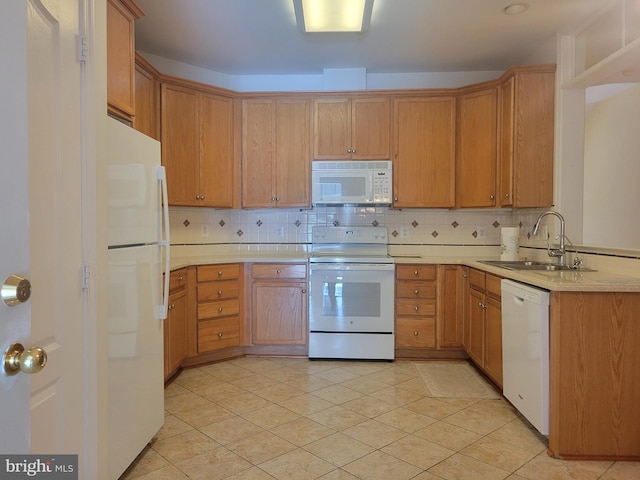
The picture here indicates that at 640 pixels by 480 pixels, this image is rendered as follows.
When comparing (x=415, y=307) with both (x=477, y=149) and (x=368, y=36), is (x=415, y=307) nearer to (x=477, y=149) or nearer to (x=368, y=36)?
(x=477, y=149)

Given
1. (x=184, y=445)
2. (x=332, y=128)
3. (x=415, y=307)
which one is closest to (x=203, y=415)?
(x=184, y=445)

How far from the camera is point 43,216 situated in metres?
1.10

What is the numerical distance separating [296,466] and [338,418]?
56 cm

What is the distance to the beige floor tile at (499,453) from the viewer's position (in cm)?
201

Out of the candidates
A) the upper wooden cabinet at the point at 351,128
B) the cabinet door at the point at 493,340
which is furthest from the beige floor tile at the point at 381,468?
the upper wooden cabinet at the point at 351,128

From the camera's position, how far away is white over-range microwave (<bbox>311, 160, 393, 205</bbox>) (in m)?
3.72

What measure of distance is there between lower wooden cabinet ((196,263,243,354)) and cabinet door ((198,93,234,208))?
657 millimetres

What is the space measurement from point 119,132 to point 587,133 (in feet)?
10.5

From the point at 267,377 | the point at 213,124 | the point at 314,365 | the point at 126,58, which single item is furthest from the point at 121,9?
the point at 314,365

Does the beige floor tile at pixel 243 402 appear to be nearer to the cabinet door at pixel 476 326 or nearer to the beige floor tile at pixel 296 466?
the beige floor tile at pixel 296 466

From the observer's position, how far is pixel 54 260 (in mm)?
1208

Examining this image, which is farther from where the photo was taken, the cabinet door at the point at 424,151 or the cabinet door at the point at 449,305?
the cabinet door at the point at 424,151

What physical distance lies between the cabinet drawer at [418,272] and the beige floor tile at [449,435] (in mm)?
1388

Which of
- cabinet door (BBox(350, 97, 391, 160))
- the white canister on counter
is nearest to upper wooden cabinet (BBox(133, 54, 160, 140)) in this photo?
cabinet door (BBox(350, 97, 391, 160))
